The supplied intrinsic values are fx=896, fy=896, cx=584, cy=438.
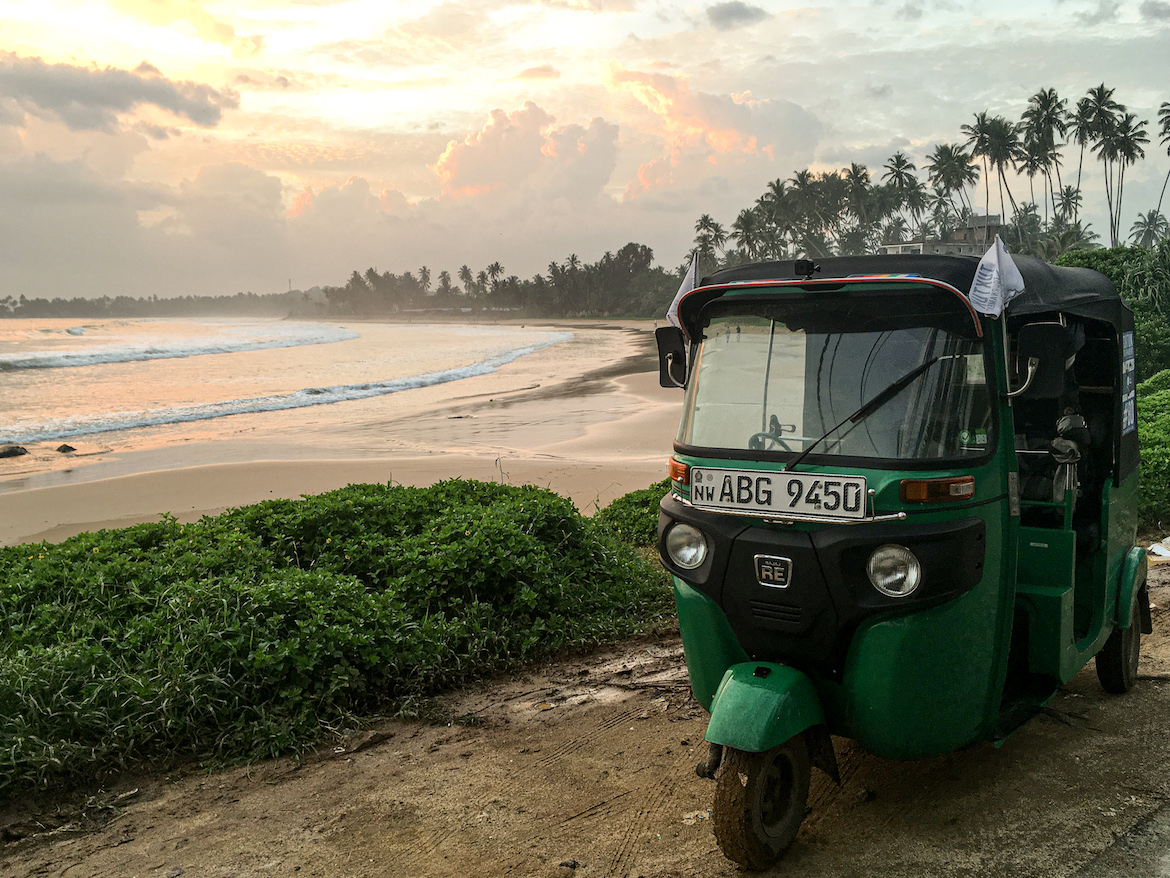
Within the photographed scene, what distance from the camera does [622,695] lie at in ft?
17.1

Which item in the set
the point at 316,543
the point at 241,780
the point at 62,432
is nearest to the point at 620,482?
the point at 316,543

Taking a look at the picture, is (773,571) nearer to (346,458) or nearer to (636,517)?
(636,517)

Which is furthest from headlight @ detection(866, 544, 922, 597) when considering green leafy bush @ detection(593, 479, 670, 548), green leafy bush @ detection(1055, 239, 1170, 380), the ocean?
green leafy bush @ detection(1055, 239, 1170, 380)

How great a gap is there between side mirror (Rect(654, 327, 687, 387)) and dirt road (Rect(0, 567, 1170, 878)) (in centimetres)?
184

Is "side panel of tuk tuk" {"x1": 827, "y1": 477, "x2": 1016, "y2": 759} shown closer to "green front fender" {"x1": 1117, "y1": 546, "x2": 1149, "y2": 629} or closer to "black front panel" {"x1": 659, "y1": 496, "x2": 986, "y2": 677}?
"black front panel" {"x1": 659, "y1": 496, "x2": 986, "y2": 677}

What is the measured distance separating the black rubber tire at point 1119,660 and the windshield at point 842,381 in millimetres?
2235

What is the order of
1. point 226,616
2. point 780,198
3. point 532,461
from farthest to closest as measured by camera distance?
point 780,198, point 532,461, point 226,616

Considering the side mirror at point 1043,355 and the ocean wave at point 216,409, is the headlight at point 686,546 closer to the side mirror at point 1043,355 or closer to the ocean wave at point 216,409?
the side mirror at point 1043,355

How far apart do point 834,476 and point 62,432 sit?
1998 cm

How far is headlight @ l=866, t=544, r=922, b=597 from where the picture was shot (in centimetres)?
327

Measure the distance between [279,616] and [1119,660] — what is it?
15.2 ft

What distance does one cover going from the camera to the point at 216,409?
75.4 ft

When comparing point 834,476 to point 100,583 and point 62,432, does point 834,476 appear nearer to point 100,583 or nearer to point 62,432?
point 100,583

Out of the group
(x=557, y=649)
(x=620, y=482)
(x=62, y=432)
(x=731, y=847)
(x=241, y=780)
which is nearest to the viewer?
(x=731, y=847)
